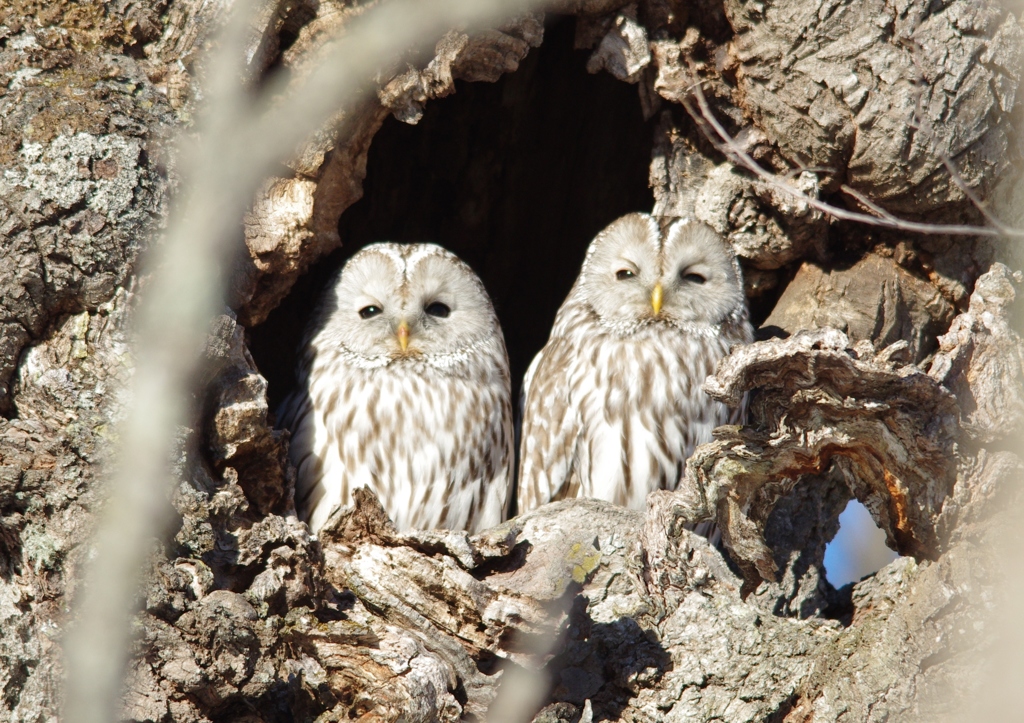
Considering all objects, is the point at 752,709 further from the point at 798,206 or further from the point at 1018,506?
the point at 798,206

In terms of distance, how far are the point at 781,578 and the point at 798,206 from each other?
1.44 m

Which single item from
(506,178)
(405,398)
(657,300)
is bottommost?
(405,398)

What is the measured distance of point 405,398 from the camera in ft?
14.3

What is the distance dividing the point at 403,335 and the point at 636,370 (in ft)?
3.15

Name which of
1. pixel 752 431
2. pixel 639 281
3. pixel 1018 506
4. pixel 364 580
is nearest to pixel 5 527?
pixel 364 580

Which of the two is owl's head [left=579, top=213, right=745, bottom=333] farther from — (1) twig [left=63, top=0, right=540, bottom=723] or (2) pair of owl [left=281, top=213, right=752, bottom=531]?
(1) twig [left=63, top=0, right=540, bottom=723]

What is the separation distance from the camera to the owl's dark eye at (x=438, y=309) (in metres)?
4.58

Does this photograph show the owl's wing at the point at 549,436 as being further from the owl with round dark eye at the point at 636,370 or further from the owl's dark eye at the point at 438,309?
the owl's dark eye at the point at 438,309

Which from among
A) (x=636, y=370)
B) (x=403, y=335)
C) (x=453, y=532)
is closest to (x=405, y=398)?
(x=403, y=335)

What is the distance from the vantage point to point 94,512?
9.73 ft

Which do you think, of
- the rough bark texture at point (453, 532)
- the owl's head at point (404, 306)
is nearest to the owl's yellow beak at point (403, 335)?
the owl's head at point (404, 306)

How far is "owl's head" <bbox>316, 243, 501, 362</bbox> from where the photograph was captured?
4430 mm

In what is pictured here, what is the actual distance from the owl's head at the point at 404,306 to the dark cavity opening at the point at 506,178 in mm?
351

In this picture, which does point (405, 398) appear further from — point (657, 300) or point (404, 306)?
point (657, 300)
